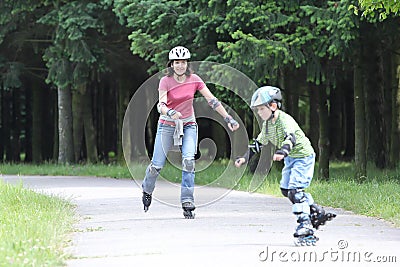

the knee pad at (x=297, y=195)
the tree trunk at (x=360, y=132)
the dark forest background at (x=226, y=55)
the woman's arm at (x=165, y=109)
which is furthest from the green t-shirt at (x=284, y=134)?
the tree trunk at (x=360, y=132)

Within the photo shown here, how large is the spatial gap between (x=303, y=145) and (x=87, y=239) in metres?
2.46

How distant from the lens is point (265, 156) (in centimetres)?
1978

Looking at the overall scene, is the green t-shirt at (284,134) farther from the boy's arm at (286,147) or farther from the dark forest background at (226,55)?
the dark forest background at (226,55)

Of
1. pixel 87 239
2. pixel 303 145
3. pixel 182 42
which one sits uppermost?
pixel 182 42

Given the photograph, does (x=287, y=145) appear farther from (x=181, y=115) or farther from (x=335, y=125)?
(x=335, y=125)

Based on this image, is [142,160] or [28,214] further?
[142,160]

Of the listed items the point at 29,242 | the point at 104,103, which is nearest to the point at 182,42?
the point at 29,242

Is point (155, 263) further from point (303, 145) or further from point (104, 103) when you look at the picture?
point (104, 103)

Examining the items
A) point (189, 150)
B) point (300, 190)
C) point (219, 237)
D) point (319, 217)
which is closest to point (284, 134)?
point (300, 190)

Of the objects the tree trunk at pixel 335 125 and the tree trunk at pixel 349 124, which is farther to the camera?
the tree trunk at pixel 349 124

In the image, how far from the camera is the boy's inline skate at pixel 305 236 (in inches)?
333

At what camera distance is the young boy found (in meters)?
8.73

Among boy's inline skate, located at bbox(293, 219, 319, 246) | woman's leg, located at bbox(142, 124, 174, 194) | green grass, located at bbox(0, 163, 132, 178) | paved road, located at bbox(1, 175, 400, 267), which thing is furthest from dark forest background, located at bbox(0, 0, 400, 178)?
boy's inline skate, located at bbox(293, 219, 319, 246)

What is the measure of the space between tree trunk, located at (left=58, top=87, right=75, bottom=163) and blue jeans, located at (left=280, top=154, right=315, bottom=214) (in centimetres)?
2028
